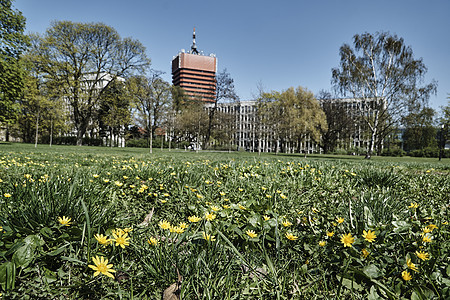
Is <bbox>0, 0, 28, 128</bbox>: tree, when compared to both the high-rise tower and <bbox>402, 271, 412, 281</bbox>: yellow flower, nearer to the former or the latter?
<bbox>402, 271, 412, 281</bbox>: yellow flower

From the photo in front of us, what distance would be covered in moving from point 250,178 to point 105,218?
2516 mm

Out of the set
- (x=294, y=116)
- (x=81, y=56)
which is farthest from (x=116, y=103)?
(x=294, y=116)

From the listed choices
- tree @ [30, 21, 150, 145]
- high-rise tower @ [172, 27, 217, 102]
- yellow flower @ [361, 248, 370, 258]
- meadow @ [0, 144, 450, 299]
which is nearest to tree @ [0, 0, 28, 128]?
tree @ [30, 21, 150, 145]

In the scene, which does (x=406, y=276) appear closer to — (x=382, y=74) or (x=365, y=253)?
(x=365, y=253)

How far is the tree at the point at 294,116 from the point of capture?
25.9 metres

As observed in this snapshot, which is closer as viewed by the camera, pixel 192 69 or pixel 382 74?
pixel 382 74

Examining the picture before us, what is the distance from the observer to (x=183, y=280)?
1197 millimetres

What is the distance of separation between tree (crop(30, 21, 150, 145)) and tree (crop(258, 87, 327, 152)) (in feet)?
55.9

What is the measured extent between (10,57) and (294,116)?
2681 centimetres

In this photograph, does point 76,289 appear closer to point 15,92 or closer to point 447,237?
point 447,237

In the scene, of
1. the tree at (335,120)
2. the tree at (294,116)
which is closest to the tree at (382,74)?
the tree at (294,116)

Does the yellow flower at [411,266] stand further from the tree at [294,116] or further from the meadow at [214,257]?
the tree at [294,116]

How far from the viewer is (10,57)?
19156 millimetres

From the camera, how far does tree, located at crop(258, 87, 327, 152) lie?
25.9 meters
